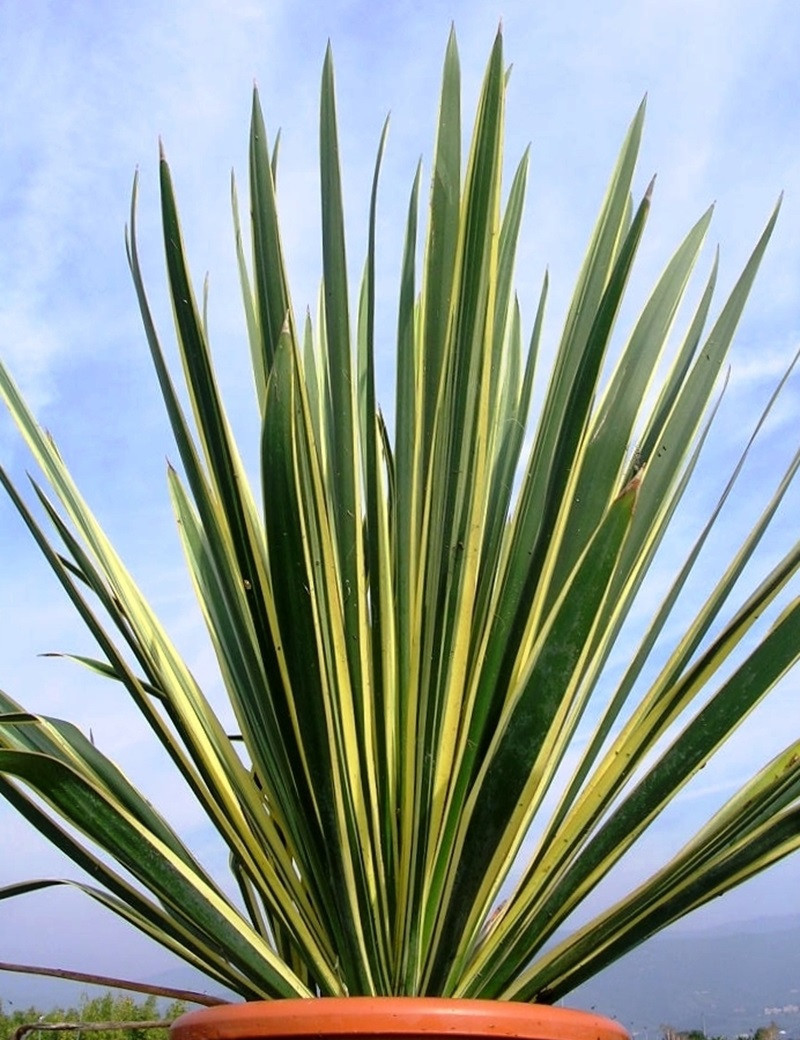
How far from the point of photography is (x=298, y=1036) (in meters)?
0.76

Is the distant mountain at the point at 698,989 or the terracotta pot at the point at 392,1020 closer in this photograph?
the terracotta pot at the point at 392,1020

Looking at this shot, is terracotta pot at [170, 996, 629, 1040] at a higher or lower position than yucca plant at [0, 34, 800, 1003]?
lower

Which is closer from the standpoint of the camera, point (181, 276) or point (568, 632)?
point (568, 632)

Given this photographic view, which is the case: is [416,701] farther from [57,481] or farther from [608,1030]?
[57,481]

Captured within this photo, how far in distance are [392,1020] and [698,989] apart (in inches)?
81.1

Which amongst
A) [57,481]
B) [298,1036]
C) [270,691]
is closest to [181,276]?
[57,481]

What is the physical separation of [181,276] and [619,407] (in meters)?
0.41

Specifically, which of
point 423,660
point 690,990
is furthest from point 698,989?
point 423,660

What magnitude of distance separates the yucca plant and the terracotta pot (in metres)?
0.10

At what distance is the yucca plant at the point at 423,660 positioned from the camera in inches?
34.3

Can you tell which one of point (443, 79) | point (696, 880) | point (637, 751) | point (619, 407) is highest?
point (443, 79)

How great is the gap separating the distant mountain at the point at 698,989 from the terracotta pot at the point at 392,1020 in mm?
178

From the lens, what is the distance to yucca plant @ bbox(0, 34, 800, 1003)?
87cm

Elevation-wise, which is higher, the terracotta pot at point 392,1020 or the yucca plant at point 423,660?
the yucca plant at point 423,660
